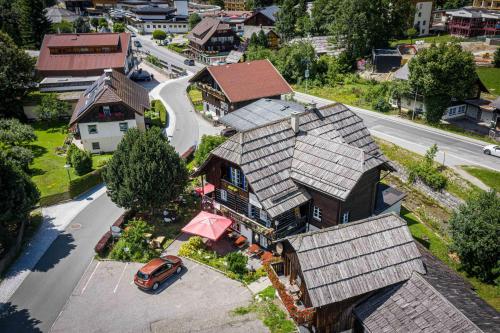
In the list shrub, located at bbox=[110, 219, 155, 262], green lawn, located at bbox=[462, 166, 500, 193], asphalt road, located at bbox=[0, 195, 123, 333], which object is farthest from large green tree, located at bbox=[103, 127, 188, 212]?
green lawn, located at bbox=[462, 166, 500, 193]

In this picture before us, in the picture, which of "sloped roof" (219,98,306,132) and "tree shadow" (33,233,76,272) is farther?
"sloped roof" (219,98,306,132)

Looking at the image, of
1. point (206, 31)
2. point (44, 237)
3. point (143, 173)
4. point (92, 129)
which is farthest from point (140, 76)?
point (143, 173)

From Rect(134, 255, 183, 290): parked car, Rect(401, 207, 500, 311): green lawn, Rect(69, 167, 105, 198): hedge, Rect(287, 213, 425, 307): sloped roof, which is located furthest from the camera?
Rect(69, 167, 105, 198): hedge

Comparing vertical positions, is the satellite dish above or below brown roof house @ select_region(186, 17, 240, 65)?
below

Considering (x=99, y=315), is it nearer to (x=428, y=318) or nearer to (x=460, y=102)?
(x=428, y=318)

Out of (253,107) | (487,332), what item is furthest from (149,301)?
(253,107)

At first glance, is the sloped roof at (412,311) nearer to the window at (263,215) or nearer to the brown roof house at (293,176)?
the brown roof house at (293,176)

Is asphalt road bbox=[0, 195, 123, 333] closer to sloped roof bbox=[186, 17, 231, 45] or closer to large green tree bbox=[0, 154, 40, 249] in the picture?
large green tree bbox=[0, 154, 40, 249]
